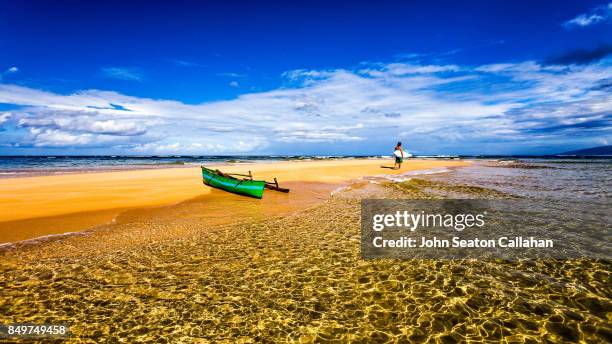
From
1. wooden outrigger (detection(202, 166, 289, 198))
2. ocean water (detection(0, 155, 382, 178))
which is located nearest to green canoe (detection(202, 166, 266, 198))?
wooden outrigger (detection(202, 166, 289, 198))

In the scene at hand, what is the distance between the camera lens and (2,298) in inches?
278

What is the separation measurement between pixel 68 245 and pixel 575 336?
1410 cm

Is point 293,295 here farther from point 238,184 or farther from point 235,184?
point 235,184

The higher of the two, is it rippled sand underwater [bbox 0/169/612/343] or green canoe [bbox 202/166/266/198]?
green canoe [bbox 202/166/266/198]

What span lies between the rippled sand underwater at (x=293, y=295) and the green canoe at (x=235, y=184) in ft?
31.1

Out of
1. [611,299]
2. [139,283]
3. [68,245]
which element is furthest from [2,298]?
[611,299]

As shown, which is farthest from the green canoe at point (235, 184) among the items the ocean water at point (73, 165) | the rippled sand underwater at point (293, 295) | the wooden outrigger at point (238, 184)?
the ocean water at point (73, 165)

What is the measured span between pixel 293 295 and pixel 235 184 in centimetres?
1482

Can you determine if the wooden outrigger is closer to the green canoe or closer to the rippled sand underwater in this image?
the green canoe

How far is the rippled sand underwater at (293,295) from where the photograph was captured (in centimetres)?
595

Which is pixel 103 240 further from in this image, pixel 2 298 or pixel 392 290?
pixel 392 290

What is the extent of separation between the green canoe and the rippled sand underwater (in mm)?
9469

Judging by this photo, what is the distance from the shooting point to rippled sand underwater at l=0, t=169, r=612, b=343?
595 centimetres

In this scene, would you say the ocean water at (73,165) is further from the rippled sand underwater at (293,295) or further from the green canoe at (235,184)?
→ the rippled sand underwater at (293,295)
